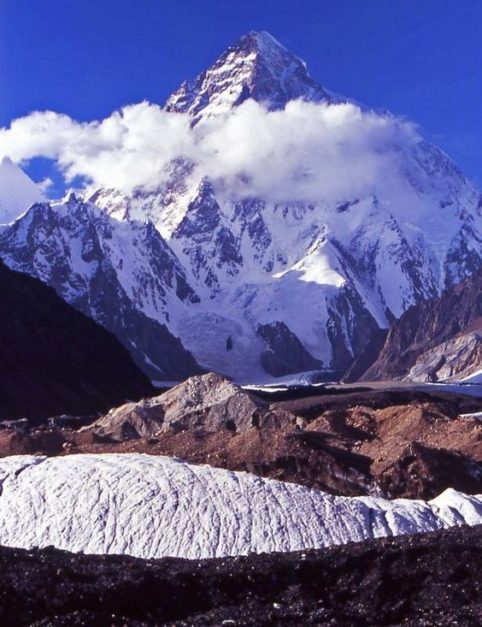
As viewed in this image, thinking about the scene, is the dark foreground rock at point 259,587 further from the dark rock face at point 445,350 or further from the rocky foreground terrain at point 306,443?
the dark rock face at point 445,350

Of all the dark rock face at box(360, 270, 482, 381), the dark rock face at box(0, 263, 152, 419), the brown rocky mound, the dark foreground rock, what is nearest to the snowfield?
the dark foreground rock

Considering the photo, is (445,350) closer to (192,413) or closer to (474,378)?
(474,378)

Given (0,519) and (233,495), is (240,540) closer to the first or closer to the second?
(233,495)

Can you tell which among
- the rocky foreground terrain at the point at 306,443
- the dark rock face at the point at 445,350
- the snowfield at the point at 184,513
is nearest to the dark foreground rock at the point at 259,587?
the snowfield at the point at 184,513

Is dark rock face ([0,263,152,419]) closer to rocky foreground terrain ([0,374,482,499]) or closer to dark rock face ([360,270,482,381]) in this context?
rocky foreground terrain ([0,374,482,499])

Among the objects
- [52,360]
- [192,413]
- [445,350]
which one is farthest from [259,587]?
[445,350]
